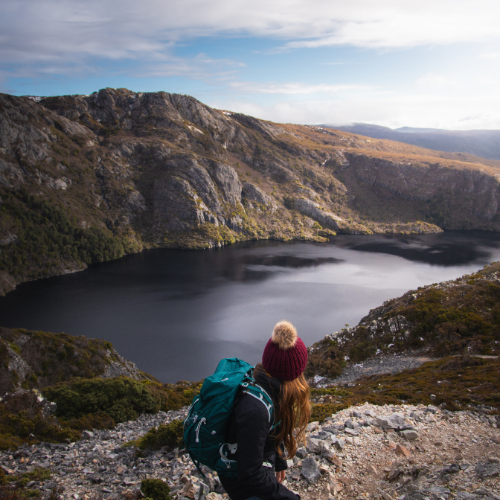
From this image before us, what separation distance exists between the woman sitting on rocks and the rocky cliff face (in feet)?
79.3

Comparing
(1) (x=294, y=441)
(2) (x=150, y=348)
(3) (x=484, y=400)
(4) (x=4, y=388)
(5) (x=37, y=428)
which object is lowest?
(2) (x=150, y=348)

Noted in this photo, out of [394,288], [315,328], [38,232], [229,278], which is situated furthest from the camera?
[38,232]

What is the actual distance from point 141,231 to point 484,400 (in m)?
121

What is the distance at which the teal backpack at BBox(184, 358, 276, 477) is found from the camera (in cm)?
342

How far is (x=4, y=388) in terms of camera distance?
835 inches

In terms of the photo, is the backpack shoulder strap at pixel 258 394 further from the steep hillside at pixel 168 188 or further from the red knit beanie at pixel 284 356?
the steep hillside at pixel 168 188

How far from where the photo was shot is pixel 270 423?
3631mm

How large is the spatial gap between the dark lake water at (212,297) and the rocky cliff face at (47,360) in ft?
42.6

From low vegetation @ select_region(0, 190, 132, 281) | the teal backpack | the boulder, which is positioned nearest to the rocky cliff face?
the boulder

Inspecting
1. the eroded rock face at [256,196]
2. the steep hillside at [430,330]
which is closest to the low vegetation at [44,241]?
the eroded rock face at [256,196]

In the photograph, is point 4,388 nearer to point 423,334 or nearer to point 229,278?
point 423,334

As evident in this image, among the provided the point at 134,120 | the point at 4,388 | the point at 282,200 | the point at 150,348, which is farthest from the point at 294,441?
the point at 134,120

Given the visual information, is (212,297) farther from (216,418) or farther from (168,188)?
(168,188)

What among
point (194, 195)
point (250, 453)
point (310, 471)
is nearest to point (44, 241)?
point (194, 195)
